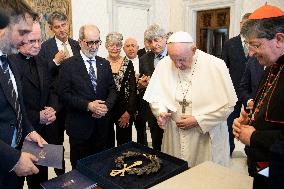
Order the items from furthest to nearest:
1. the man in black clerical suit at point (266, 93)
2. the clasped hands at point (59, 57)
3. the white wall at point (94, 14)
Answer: the white wall at point (94, 14) < the clasped hands at point (59, 57) < the man in black clerical suit at point (266, 93)

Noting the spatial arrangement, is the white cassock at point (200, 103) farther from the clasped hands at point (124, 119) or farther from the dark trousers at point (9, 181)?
the dark trousers at point (9, 181)

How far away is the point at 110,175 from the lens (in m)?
1.71

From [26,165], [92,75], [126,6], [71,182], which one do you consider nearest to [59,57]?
[92,75]

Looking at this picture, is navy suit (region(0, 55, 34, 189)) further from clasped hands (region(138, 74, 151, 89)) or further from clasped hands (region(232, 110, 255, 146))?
clasped hands (region(138, 74, 151, 89))

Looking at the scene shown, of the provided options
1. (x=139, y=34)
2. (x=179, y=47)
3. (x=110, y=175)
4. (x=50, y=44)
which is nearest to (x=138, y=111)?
(x=50, y=44)

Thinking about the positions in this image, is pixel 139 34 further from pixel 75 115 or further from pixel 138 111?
pixel 75 115

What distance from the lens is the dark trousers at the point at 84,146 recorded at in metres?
3.04

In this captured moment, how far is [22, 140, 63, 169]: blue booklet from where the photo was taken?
170 centimetres

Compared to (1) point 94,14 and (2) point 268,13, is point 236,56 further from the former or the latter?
(1) point 94,14

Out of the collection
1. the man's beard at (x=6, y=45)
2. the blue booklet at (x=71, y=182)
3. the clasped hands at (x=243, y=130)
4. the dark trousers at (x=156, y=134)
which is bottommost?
the dark trousers at (x=156, y=134)

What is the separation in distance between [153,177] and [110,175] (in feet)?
0.85

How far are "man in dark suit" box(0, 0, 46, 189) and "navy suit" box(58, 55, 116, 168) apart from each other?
899mm

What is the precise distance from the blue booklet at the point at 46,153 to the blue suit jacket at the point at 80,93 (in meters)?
0.94

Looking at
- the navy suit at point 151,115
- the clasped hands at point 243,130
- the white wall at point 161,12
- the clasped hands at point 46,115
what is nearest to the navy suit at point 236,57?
the navy suit at point 151,115
